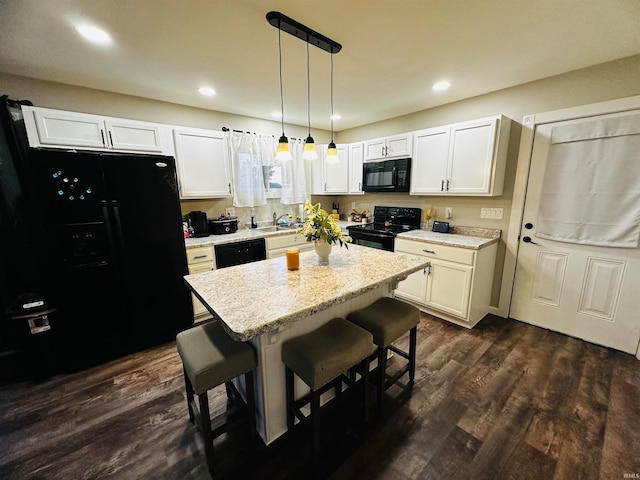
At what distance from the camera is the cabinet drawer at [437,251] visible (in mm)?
2620

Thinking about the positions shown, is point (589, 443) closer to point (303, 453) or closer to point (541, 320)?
point (541, 320)

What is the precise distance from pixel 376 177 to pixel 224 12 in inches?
104

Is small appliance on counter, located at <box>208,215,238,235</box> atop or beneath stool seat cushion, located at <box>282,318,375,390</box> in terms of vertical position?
atop

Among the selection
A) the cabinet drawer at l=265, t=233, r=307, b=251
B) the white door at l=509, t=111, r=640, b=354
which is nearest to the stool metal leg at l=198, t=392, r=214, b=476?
the cabinet drawer at l=265, t=233, r=307, b=251

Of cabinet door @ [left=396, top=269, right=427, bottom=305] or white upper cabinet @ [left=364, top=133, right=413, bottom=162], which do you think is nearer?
cabinet door @ [left=396, top=269, right=427, bottom=305]

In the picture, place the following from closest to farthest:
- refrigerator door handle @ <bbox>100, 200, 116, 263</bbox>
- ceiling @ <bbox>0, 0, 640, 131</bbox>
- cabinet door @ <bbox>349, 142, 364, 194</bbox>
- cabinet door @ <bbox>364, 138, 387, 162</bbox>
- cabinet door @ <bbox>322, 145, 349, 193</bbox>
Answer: ceiling @ <bbox>0, 0, 640, 131</bbox>
refrigerator door handle @ <bbox>100, 200, 116, 263</bbox>
cabinet door @ <bbox>364, 138, 387, 162</bbox>
cabinet door @ <bbox>349, 142, 364, 194</bbox>
cabinet door @ <bbox>322, 145, 349, 193</bbox>

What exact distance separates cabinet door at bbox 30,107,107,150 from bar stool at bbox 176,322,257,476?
87.7 inches

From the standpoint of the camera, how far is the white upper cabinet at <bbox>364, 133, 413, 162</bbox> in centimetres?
336

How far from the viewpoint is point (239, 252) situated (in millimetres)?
3084

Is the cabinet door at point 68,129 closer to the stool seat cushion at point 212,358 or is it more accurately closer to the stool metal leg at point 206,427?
the stool seat cushion at point 212,358

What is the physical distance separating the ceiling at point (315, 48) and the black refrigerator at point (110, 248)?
2.54 feet

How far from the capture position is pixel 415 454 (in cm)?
146

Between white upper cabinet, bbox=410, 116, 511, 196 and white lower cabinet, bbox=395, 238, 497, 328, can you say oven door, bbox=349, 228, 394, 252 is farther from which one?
white upper cabinet, bbox=410, 116, 511, 196

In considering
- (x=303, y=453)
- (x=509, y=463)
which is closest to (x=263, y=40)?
(x=303, y=453)
